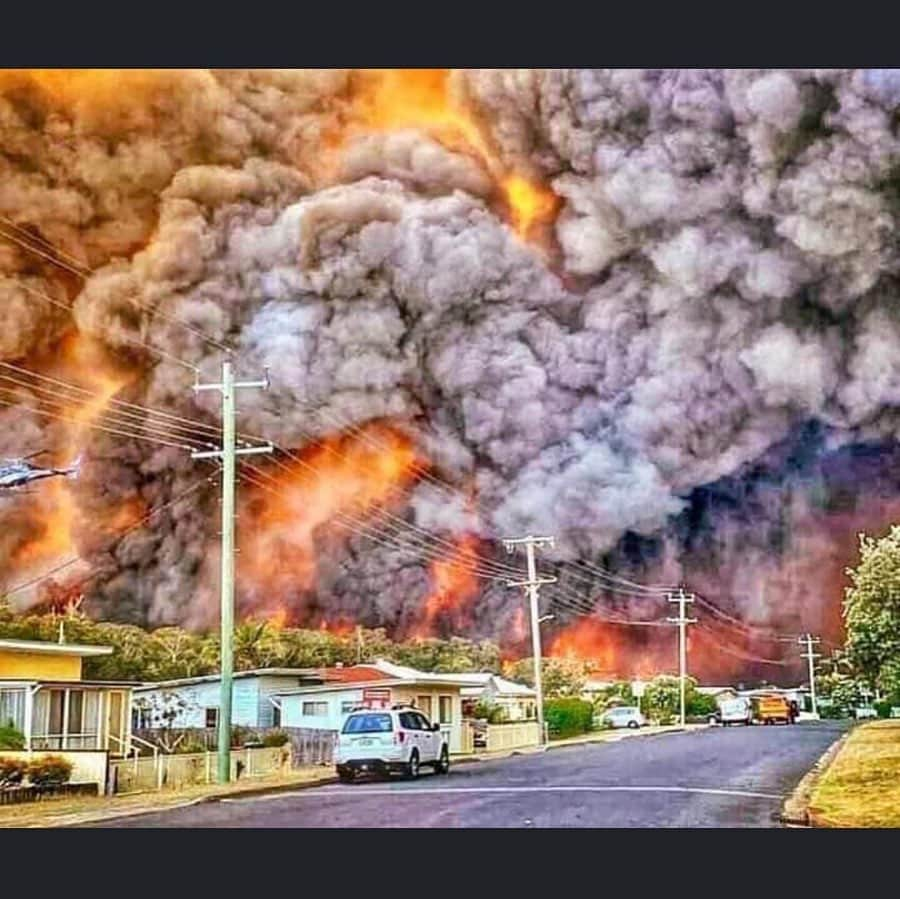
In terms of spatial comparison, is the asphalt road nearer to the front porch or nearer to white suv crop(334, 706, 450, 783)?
white suv crop(334, 706, 450, 783)

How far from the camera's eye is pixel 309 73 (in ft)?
39.9

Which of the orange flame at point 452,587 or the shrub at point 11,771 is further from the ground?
the orange flame at point 452,587

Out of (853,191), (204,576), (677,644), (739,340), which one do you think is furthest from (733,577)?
(204,576)

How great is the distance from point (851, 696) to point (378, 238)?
14.5 ft

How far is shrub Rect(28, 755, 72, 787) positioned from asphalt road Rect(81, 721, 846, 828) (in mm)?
442

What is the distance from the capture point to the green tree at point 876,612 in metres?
11.6

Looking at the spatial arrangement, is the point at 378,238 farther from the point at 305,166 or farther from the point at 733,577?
the point at 733,577

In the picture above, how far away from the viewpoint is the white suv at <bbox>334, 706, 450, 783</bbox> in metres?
11.5

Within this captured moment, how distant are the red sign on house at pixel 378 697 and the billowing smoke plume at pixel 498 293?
20.2 inches

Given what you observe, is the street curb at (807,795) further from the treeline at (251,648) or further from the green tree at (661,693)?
the treeline at (251,648)

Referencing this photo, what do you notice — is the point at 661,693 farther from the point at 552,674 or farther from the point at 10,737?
the point at 10,737

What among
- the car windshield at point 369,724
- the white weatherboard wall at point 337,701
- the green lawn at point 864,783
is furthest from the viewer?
the white weatherboard wall at point 337,701

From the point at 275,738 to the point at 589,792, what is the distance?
6.86 ft

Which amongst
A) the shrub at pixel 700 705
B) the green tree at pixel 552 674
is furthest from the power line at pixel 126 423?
the shrub at pixel 700 705
